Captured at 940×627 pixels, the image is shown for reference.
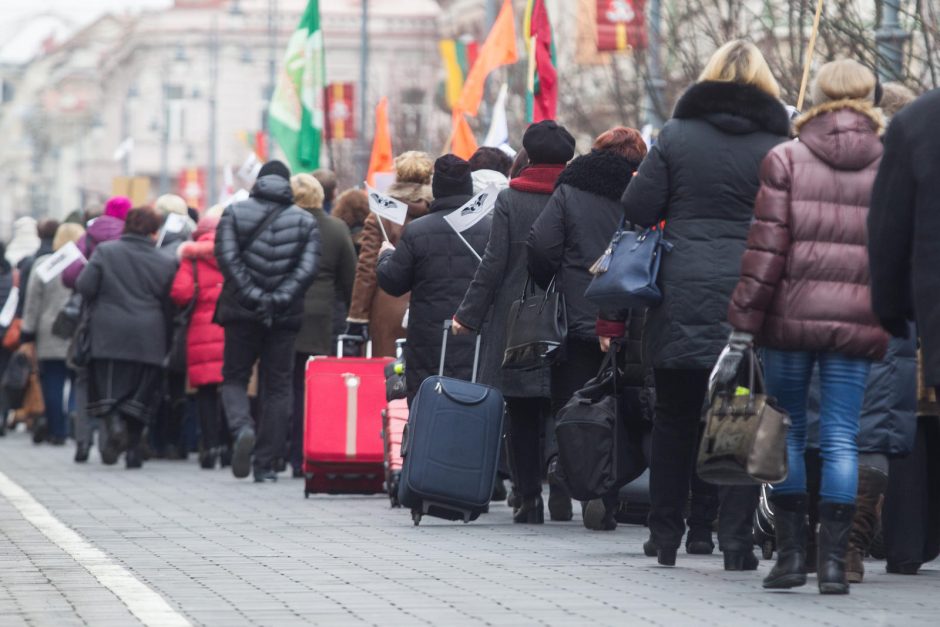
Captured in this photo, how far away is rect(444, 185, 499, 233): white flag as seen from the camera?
12672mm

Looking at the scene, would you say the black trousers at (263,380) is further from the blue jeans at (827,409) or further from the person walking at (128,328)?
the blue jeans at (827,409)

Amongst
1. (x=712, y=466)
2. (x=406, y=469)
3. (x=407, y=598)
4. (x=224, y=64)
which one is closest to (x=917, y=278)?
(x=712, y=466)

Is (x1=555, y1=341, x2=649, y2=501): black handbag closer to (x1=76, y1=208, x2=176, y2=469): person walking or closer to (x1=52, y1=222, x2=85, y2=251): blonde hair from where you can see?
(x1=76, y1=208, x2=176, y2=469): person walking

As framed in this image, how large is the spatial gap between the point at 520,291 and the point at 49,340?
9535mm

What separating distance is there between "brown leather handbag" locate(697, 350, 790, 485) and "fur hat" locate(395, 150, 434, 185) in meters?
5.41

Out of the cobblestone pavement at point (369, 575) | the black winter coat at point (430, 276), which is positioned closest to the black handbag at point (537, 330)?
the cobblestone pavement at point (369, 575)

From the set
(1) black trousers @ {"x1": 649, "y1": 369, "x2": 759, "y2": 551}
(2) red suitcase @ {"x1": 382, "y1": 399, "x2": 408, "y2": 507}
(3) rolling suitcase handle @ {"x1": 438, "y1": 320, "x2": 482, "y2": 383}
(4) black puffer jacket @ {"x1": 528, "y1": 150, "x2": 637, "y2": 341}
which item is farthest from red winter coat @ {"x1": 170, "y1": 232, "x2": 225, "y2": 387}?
(1) black trousers @ {"x1": 649, "y1": 369, "x2": 759, "y2": 551}

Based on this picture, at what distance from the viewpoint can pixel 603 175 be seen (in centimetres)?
1130

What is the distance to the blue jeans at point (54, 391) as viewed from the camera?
20.9 m

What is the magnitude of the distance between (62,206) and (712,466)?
12961cm

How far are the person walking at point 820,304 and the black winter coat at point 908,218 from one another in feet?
4.21

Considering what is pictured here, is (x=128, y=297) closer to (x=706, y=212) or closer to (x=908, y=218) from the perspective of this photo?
(x=706, y=212)

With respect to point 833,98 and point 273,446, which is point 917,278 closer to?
point 833,98

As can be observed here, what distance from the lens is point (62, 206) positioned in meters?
136
